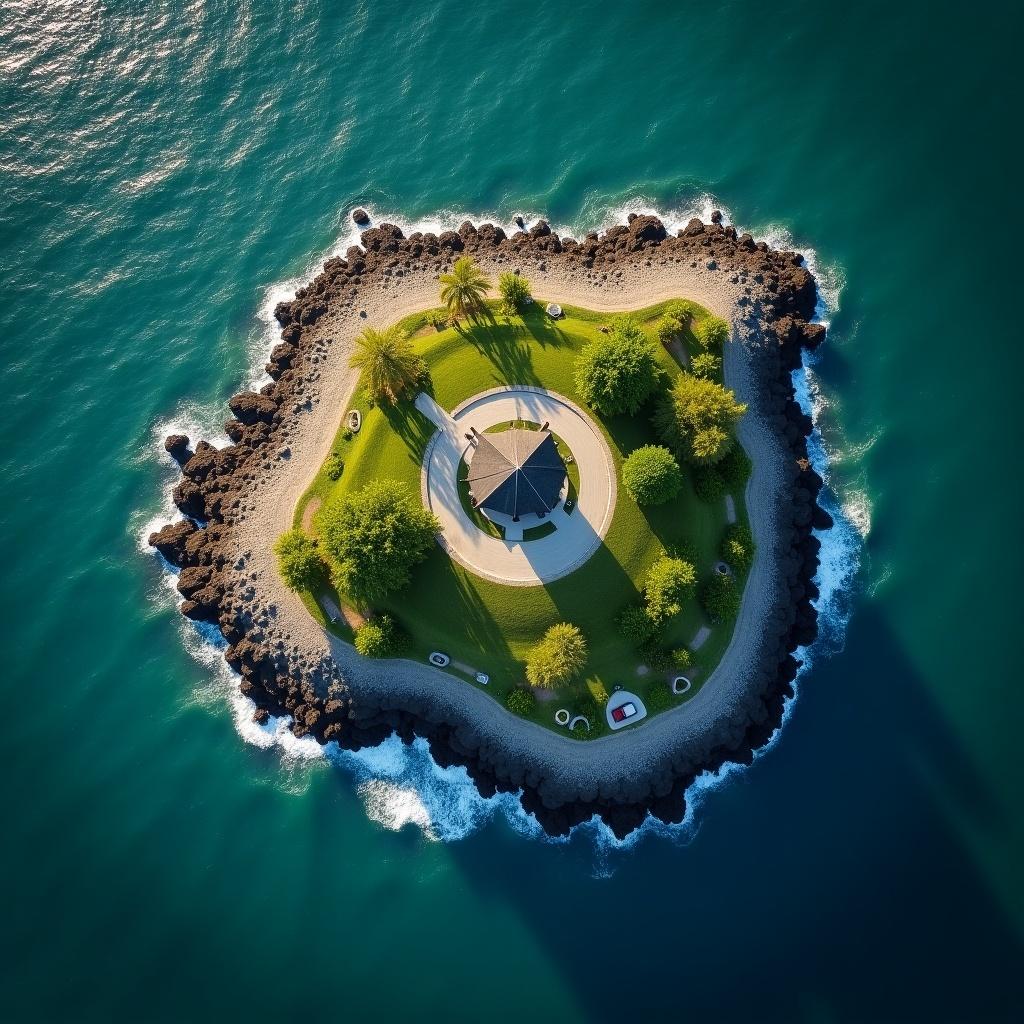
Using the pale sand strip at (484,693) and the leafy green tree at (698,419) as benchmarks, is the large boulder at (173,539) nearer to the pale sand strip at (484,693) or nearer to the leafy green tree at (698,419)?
the pale sand strip at (484,693)

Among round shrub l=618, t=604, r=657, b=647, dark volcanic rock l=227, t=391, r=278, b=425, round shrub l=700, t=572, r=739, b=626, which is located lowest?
round shrub l=700, t=572, r=739, b=626

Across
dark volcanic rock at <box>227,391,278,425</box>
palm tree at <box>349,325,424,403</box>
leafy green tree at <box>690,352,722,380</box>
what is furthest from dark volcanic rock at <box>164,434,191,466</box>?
leafy green tree at <box>690,352,722,380</box>

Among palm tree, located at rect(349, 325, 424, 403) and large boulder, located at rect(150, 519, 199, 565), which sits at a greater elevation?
large boulder, located at rect(150, 519, 199, 565)

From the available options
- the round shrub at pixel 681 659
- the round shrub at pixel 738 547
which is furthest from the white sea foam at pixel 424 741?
the round shrub at pixel 681 659

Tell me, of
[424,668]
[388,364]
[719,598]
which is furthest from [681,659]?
[388,364]

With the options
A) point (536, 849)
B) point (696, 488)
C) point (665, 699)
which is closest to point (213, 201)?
point (696, 488)

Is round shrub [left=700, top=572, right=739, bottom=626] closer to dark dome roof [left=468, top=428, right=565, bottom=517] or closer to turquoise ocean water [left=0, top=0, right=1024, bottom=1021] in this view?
turquoise ocean water [left=0, top=0, right=1024, bottom=1021]
